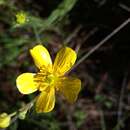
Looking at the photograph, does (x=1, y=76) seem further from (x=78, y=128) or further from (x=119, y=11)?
(x=119, y=11)

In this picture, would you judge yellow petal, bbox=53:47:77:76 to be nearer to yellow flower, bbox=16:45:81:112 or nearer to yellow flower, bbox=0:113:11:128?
yellow flower, bbox=16:45:81:112

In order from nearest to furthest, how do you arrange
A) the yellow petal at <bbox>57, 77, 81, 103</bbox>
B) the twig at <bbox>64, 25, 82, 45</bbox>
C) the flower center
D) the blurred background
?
1. the yellow petal at <bbox>57, 77, 81, 103</bbox>
2. the flower center
3. the blurred background
4. the twig at <bbox>64, 25, 82, 45</bbox>

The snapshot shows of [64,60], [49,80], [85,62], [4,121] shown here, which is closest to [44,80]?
[49,80]

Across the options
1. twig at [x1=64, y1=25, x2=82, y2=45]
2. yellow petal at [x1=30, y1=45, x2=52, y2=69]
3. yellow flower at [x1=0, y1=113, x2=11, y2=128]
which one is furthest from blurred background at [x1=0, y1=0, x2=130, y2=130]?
yellow flower at [x1=0, y1=113, x2=11, y2=128]

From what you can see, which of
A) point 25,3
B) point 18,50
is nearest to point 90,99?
point 18,50

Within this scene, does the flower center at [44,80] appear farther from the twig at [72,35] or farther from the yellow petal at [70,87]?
the twig at [72,35]

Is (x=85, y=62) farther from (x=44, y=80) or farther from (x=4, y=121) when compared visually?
(x=4, y=121)

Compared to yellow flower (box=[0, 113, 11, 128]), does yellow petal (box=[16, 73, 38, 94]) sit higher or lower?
higher
